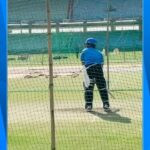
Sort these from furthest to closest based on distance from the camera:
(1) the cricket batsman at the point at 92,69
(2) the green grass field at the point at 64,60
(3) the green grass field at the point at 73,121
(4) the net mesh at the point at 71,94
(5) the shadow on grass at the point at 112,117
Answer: (2) the green grass field at the point at 64,60 → (1) the cricket batsman at the point at 92,69 → (5) the shadow on grass at the point at 112,117 → (4) the net mesh at the point at 71,94 → (3) the green grass field at the point at 73,121

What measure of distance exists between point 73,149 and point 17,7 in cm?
2560

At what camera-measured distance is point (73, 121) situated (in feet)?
38.0

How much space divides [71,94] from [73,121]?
485cm

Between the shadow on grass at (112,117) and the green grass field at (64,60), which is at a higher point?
the green grass field at (64,60)

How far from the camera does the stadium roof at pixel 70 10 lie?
34.5 metres

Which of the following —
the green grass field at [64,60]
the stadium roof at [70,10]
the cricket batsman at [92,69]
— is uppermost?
the stadium roof at [70,10]

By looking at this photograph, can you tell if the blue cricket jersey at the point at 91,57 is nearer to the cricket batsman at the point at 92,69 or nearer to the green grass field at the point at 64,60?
the cricket batsman at the point at 92,69

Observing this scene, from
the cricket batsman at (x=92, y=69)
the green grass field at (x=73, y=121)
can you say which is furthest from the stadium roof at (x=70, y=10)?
the cricket batsman at (x=92, y=69)

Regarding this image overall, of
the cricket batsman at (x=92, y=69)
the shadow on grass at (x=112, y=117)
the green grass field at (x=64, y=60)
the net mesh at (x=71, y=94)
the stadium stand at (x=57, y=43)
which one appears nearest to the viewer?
the net mesh at (x=71, y=94)

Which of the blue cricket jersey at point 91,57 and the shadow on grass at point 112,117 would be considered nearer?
the shadow on grass at point 112,117

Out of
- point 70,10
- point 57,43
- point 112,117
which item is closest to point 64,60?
point 57,43

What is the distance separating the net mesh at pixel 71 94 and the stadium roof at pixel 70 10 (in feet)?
0.76

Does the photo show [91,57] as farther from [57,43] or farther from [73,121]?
[57,43]

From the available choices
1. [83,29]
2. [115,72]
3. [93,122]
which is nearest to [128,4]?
[83,29]
